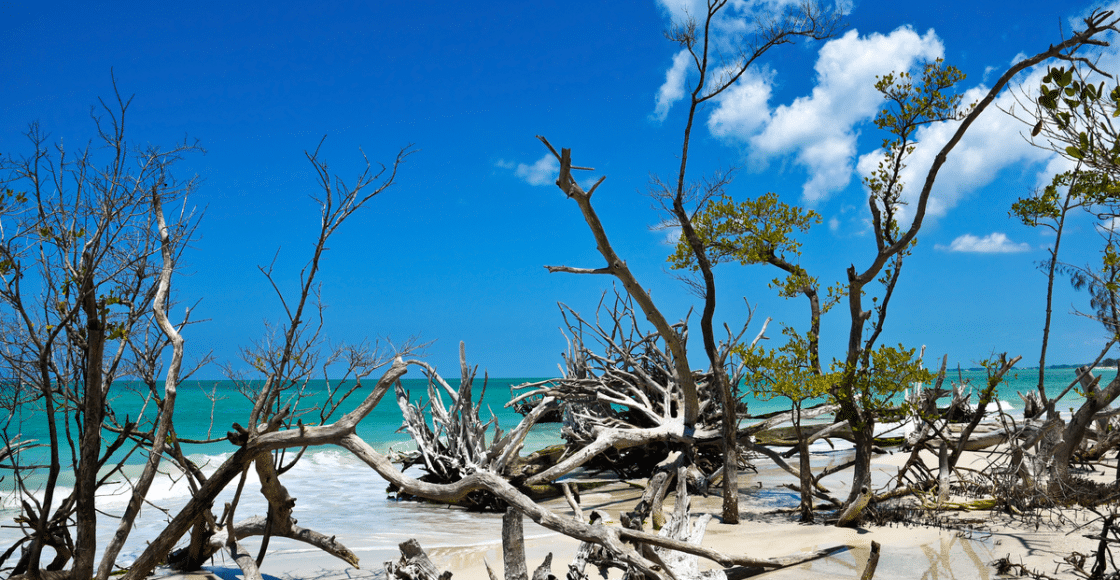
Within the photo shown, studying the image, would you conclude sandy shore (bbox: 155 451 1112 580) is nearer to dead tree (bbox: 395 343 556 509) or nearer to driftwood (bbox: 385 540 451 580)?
driftwood (bbox: 385 540 451 580)

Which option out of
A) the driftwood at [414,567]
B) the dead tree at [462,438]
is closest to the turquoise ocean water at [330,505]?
the dead tree at [462,438]

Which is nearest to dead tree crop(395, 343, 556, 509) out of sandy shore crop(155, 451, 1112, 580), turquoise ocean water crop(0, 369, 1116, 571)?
turquoise ocean water crop(0, 369, 1116, 571)

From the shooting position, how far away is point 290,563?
6.34 metres

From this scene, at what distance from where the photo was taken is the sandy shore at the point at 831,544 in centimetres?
519

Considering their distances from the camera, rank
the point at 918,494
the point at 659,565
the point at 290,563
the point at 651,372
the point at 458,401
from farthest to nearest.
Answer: the point at 651,372
the point at 458,401
the point at 918,494
the point at 290,563
the point at 659,565

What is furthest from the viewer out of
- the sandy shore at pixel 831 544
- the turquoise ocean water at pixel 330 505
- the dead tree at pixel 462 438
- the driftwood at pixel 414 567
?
the dead tree at pixel 462 438

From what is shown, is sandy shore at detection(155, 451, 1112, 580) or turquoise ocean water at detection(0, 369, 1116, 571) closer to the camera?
sandy shore at detection(155, 451, 1112, 580)

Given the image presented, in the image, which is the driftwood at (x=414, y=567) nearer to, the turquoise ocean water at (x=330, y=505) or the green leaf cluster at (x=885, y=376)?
the turquoise ocean water at (x=330, y=505)

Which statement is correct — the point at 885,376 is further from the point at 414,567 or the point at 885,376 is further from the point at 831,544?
the point at 414,567

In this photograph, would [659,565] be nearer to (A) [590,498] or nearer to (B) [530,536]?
(B) [530,536]

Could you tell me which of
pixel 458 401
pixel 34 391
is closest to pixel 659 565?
pixel 34 391

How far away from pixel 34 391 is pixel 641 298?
534 cm

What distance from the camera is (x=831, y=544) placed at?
594cm

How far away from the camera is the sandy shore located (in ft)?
17.0
